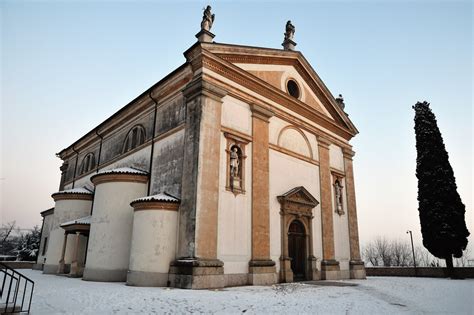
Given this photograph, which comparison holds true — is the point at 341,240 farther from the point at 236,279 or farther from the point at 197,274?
the point at 197,274

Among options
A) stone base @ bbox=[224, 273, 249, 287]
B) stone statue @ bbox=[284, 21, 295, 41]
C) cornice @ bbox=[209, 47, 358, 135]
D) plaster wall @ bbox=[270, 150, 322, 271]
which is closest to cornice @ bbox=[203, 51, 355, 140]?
cornice @ bbox=[209, 47, 358, 135]

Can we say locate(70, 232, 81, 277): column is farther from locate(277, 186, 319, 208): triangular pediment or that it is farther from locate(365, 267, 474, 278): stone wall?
locate(365, 267, 474, 278): stone wall

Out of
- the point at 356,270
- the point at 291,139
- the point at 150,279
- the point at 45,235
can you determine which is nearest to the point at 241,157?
the point at 291,139

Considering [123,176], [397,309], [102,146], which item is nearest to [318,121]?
[123,176]

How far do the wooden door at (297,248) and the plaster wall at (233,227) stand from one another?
301cm

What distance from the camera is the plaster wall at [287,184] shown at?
1455cm

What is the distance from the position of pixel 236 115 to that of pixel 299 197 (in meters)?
5.14

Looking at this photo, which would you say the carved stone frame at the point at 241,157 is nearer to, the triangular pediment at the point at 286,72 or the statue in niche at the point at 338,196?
the triangular pediment at the point at 286,72

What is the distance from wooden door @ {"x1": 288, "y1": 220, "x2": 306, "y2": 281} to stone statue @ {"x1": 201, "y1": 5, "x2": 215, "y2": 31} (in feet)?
32.3

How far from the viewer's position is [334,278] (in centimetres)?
1684

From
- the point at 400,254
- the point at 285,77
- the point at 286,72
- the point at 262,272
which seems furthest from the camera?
the point at 400,254

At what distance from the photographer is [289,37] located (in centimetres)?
1919

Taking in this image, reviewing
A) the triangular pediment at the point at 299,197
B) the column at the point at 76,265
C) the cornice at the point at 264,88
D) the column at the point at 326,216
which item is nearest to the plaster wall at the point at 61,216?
the column at the point at 76,265

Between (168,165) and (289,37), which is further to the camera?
(289,37)
